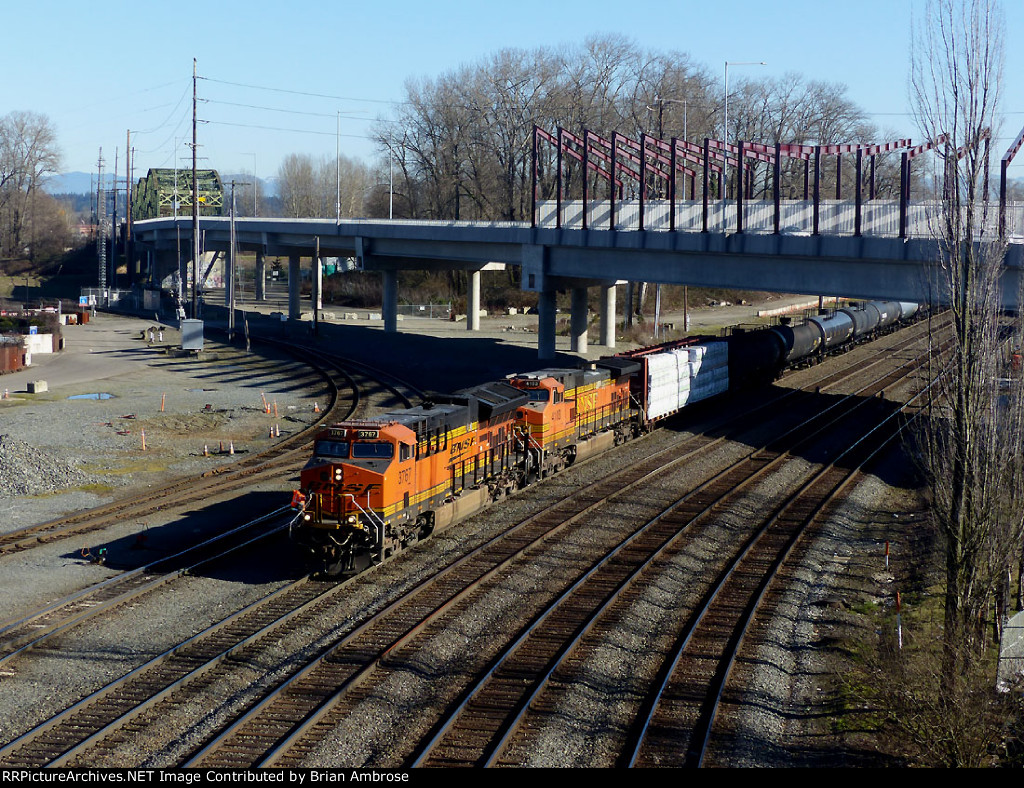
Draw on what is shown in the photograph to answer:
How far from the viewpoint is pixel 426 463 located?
75.6 feet

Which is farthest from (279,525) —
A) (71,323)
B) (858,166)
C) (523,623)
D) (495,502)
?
(71,323)

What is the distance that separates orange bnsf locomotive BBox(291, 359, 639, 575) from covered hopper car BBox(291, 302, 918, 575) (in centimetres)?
3

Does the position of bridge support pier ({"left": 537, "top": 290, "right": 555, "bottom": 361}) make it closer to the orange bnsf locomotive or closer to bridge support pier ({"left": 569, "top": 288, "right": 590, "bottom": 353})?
bridge support pier ({"left": 569, "top": 288, "right": 590, "bottom": 353})

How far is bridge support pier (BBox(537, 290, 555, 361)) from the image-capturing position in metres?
58.2

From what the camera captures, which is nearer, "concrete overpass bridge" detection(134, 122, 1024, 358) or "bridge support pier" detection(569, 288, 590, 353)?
"concrete overpass bridge" detection(134, 122, 1024, 358)

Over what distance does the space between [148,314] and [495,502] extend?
262ft

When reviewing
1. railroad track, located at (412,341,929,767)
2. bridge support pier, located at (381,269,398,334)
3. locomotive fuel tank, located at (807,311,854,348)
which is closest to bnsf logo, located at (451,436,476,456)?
railroad track, located at (412,341,929,767)

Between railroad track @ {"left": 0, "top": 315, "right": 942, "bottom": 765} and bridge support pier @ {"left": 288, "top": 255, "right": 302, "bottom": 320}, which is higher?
bridge support pier @ {"left": 288, "top": 255, "right": 302, "bottom": 320}

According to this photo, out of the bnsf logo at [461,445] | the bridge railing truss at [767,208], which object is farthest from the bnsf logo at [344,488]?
the bridge railing truss at [767,208]

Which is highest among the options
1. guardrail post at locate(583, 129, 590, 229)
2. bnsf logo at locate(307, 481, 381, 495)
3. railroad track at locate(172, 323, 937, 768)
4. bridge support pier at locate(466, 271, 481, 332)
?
guardrail post at locate(583, 129, 590, 229)

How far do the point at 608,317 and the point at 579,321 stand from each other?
479cm

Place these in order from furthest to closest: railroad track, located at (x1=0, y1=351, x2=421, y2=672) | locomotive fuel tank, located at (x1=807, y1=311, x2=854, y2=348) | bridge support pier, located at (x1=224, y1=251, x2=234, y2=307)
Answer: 1. bridge support pier, located at (x1=224, y1=251, x2=234, y2=307)
2. locomotive fuel tank, located at (x1=807, y1=311, x2=854, y2=348)
3. railroad track, located at (x1=0, y1=351, x2=421, y2=672)

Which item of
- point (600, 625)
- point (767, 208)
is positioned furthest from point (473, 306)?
point (600, 625)

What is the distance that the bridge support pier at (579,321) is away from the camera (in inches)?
2473
